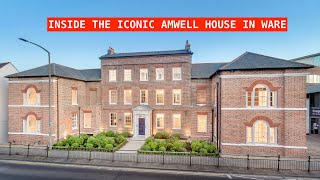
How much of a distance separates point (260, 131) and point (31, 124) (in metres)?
24.7

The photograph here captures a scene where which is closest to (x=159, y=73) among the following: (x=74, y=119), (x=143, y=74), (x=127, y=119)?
(x=143, y=74)

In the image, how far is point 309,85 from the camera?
26.0 meters

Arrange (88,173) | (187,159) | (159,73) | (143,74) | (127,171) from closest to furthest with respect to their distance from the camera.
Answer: (88,173) → (127,171) → (187,159) → (159,73) → (143,74)

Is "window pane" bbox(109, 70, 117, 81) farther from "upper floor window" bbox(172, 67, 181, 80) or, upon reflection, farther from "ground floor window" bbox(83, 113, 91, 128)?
"upper floor window" bbox(172, 67, 181, 80)

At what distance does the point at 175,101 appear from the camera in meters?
22.4

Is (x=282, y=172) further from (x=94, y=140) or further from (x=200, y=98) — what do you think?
(x=94, y=140)

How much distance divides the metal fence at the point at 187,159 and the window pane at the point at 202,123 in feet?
25.0

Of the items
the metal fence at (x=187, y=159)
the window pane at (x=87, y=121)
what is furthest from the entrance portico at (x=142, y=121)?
the metal fence at (x=187, y=159)

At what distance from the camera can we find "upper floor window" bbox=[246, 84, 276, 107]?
14766 mm

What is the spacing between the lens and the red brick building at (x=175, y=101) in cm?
1445

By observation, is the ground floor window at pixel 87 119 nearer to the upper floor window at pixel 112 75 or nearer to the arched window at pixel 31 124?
the arched window at pixel 31 124

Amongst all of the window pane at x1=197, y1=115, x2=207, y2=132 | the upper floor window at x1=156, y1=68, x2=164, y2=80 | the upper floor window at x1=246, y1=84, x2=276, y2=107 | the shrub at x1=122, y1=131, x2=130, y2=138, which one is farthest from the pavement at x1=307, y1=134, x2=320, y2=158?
the shrub at x1=122, y1=131, x2=130, y2=138

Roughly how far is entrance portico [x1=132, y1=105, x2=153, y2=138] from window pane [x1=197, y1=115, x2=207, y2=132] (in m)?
6.31

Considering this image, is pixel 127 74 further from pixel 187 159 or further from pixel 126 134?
pixel 187 159
